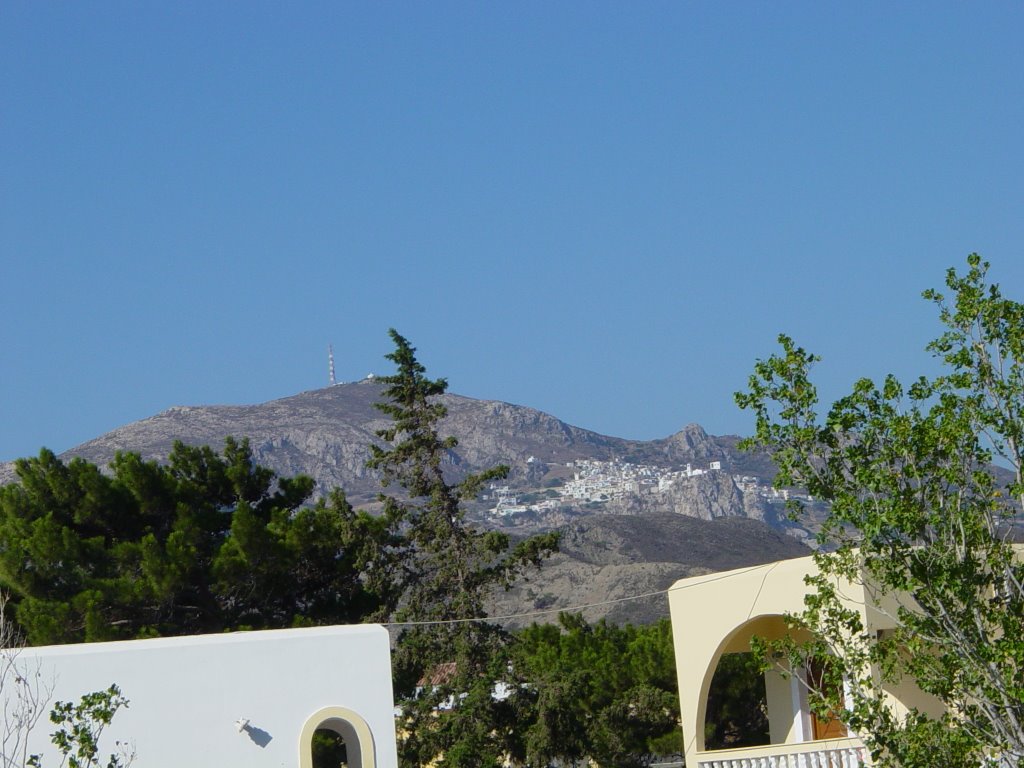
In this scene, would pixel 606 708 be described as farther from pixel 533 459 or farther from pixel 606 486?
pixel 533 459

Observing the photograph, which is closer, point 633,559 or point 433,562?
point 433,562

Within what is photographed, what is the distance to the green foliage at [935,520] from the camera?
→ 7.99 metres

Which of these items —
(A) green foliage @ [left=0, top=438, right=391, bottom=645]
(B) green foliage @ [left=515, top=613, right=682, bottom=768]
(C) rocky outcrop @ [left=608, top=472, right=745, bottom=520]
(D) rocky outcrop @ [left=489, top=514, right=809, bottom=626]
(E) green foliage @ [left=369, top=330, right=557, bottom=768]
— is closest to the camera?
(A) green foliage @ [left=0, top=438, right=391, bottom=645]

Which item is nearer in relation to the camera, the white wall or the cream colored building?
the white wall

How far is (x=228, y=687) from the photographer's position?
13320 mm

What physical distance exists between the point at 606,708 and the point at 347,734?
8809 mm

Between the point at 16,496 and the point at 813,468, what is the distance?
17955 mm

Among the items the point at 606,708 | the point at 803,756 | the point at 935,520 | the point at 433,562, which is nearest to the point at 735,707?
the point at 606,708

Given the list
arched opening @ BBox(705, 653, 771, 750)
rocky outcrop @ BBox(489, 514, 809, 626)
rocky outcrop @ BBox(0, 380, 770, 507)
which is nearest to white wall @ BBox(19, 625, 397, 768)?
arched opening @ BBox(705, 653, 771, 750)

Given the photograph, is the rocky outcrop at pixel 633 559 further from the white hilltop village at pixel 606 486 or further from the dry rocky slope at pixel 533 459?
the white hilltop village at pixel 606 486

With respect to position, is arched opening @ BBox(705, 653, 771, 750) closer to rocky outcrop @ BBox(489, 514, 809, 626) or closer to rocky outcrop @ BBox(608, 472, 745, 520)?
rocky outcrop @ BBox(489, 514, 809, 626)

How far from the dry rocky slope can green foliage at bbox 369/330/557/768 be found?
4583 cm

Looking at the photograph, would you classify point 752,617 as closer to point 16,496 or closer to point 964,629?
point 964,629

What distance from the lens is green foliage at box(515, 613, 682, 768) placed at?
2166cm
